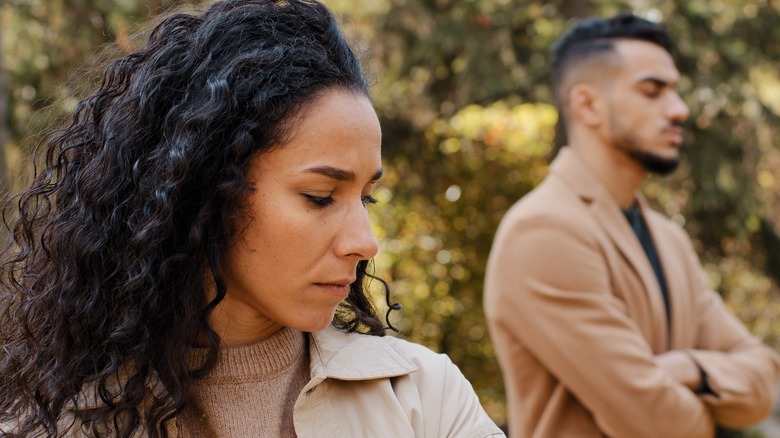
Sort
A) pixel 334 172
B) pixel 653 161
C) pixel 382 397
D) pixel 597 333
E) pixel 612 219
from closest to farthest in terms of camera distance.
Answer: pixel 334 172 < pixel 382 397 < pixel 597 333 < pixel 612 219 < pixel 653 161

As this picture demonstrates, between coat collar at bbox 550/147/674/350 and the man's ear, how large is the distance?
0.13 metres

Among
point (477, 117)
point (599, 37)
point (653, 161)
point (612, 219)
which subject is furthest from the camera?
point (477, 117)

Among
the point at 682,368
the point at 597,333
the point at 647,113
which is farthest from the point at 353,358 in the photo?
the point at 647,113

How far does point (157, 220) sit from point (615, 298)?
1.96 meters

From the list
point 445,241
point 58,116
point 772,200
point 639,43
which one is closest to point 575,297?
point 639,43

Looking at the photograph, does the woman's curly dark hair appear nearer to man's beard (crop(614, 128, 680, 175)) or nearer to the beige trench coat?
the beige trench coat

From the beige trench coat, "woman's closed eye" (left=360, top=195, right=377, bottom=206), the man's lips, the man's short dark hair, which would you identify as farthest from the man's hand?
"woman's closed eye" (left=360, top=195, right=377, bottom=206)

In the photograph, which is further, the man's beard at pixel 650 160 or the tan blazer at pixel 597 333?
the man's beard at pixel 650 160

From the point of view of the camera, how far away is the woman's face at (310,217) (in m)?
1.87

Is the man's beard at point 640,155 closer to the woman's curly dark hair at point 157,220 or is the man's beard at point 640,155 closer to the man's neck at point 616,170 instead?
the man's neck at point 616,170

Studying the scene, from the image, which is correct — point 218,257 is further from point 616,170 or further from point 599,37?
point 599,37

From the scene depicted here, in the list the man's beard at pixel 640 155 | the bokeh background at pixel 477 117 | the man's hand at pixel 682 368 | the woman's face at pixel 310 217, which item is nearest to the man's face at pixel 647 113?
the man's beard at pixel 640 155

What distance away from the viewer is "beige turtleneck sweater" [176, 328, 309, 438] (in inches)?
78.0

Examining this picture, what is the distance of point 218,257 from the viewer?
192 cm
